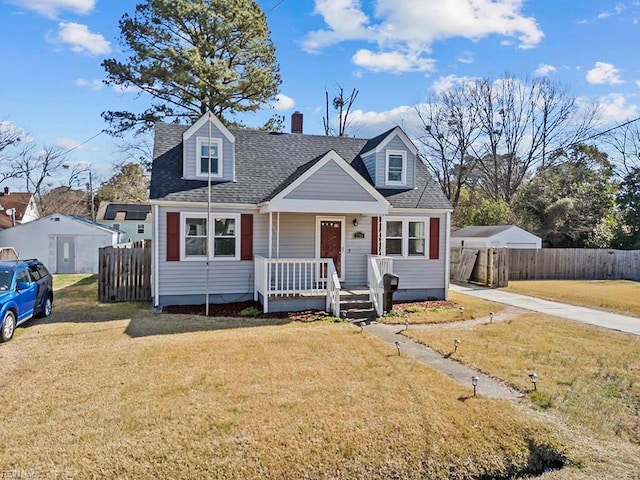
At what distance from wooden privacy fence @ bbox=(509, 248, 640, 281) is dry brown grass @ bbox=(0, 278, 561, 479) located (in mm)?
17841

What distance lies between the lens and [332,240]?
550 inches

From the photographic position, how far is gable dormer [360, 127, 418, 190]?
14.8 meters

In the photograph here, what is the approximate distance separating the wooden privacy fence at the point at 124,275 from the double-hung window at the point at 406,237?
811 cm

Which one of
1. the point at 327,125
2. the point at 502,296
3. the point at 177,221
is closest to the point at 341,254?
the point at 177,221

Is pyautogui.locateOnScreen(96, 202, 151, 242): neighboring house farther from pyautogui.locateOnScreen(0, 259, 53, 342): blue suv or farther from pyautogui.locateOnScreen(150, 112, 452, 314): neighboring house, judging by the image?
pyautogui.locateOnScreen(0, 259, 53, 342): blue suv

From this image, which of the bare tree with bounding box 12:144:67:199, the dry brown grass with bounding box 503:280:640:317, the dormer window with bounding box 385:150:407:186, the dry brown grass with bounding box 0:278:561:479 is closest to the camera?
the dry brown grass with bounding box 0:278:561:479

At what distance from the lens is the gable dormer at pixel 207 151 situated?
1330cm

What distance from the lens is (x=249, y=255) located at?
1320 cm

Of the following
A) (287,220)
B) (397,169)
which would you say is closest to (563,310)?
(397,169)

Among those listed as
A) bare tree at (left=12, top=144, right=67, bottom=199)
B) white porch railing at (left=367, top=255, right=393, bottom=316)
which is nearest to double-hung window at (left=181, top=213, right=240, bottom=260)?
white porch railing at (left=367, top=255, right=393, bottom=316)

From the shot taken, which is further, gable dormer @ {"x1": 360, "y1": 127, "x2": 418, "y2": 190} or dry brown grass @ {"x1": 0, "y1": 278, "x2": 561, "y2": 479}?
gable dormer @ {"x1": 360, "y1": 127, "x2": 418, "y2": 190}

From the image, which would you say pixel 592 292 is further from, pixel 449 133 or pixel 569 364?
pixel 449 133

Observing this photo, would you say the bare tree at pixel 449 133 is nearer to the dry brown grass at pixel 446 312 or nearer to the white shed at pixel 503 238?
the white shed at pixel 503 238

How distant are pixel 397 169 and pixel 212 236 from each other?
6864 millimetres
